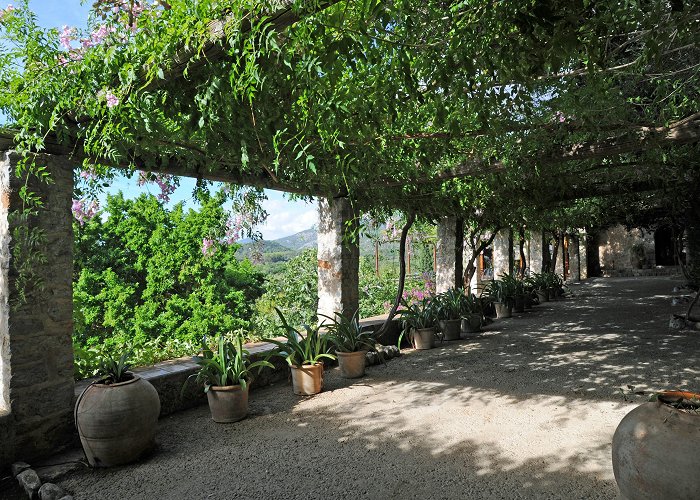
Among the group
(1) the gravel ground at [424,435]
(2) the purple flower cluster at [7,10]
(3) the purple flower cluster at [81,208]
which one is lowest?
(1) the gravel ground at [424,435]

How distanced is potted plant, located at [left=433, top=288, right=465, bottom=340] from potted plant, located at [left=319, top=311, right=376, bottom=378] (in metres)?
1.92

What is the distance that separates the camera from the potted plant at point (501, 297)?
8.67 metres

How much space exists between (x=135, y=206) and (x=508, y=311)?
23.0ft

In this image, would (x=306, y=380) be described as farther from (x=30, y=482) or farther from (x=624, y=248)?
(x=624, y=248)

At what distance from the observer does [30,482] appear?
246 centimetres

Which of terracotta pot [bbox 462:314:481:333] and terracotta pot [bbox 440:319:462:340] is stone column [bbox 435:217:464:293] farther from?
terracotta pot [bbox 440:319:462:340]

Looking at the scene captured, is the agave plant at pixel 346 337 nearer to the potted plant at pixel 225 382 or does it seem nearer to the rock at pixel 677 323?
the potted plant at pixel 225 382

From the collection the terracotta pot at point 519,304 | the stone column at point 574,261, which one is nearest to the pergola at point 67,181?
the terracotta pot at point 519,304

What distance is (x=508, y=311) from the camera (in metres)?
8.71

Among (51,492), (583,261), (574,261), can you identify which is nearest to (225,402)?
(51,492)

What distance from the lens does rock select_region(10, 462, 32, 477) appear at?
8.50ft

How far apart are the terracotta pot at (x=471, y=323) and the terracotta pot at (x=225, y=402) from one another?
4.42 meters

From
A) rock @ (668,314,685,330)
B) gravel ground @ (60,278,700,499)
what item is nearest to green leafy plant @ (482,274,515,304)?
rock @ (668,314,685,330)

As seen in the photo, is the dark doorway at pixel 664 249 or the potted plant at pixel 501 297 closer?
the potted plant at pixel 501 297
